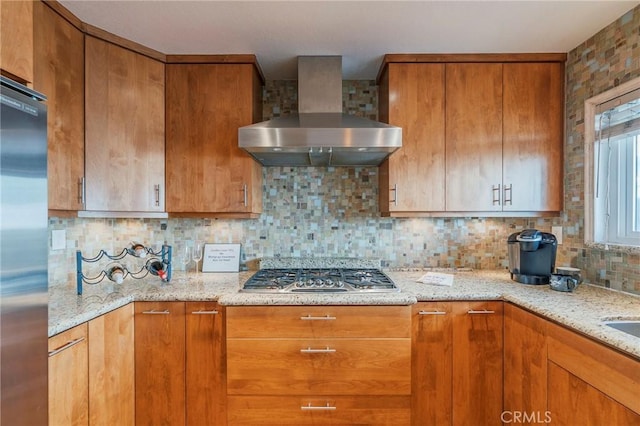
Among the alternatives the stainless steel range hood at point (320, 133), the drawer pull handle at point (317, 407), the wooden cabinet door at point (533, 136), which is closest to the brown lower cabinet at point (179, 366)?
the drawer pull handle at point (317, 407)

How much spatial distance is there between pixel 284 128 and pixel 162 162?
88cm

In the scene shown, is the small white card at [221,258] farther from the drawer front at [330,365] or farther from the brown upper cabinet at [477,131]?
the brown upper cabinet at [477,131]

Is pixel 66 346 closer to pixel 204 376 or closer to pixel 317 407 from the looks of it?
pixel 204 376

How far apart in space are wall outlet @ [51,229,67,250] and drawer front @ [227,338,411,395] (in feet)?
3.94

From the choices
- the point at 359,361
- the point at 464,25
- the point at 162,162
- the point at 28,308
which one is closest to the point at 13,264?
the point at 28,308

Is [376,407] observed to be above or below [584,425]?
below

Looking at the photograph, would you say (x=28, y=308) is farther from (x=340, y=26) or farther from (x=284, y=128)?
(x=340, y=26)

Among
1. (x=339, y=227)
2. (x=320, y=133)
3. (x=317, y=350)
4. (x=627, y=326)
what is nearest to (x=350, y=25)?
(x=320, y=133)

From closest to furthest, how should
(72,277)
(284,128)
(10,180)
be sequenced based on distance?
(10,180), (284,128), (72,277)

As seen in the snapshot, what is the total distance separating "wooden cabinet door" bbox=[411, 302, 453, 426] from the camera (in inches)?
66.0

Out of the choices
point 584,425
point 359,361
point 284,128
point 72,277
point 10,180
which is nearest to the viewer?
point 10,180

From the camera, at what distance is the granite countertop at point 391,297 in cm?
132

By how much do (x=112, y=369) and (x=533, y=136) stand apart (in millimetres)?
2821

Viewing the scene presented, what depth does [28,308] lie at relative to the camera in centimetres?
97
